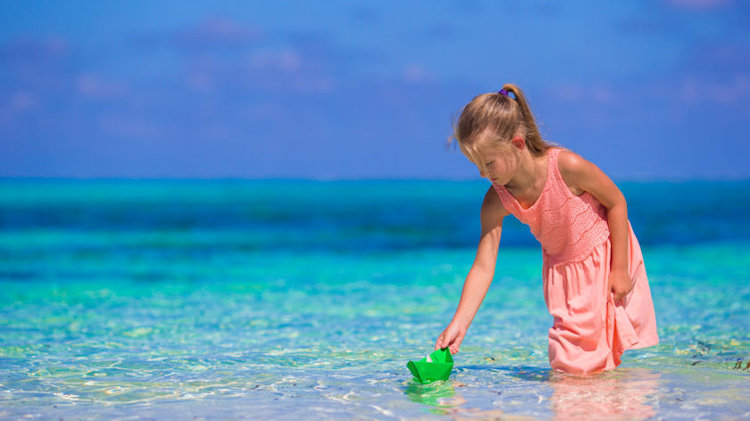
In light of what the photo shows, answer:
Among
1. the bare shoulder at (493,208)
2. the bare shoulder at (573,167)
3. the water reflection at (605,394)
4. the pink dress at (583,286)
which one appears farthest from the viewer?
the bare shoulder at (493,208)

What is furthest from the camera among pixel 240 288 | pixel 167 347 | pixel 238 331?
pixel 240 288

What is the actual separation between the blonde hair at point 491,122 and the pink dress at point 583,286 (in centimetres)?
21

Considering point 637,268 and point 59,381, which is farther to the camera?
point 59,381

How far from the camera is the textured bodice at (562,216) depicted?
3.15m

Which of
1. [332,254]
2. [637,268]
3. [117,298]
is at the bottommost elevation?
[637,268]

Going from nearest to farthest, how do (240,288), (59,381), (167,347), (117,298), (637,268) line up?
(637,268)
(59,381)
(167,347)
(117,298)
(240,288)

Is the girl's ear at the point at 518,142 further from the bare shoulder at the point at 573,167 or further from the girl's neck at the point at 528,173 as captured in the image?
the bare shoulder at the point at 573,167

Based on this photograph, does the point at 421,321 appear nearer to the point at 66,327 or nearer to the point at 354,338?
the point at 354,338

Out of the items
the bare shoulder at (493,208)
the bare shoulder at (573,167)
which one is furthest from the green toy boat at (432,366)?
the bare shoulder at (573,167)

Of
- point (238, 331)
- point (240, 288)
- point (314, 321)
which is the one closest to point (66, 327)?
point (238, 331)

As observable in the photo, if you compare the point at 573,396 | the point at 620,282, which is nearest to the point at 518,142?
the point at 620,282

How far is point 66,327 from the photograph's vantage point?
5.94 meters

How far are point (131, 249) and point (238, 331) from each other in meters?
10.4

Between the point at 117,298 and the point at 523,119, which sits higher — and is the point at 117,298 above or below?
above
